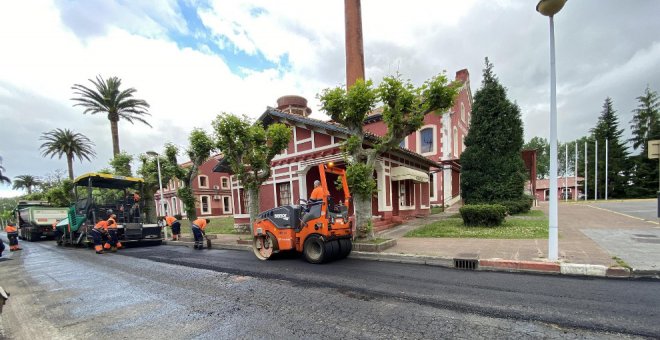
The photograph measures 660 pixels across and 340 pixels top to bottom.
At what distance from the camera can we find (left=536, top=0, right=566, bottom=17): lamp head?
5660 mm

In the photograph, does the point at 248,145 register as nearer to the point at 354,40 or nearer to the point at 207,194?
the point at 354,40

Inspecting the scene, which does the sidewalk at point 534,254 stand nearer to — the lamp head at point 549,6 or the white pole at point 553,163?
the white pole at point 553,163

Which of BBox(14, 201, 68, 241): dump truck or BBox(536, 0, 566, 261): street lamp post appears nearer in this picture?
BBox(536, 0, 566, 261): street lamp post

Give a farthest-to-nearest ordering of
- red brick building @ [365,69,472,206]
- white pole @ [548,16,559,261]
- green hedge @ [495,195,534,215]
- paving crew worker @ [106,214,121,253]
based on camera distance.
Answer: red brick building @ [365,69,472,206] < green hedge @ [495,195,534,215] < paving crew worker @ [106,214,121,253] < white pole @ [548,16,559,261]

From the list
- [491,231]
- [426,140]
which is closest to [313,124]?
[491,231]

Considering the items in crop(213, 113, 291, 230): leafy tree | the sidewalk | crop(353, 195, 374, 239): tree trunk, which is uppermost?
crop(213, 113, 291, 230): leafy tree

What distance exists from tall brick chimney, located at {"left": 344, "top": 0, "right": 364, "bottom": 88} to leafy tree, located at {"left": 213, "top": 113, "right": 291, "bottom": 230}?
7.11m

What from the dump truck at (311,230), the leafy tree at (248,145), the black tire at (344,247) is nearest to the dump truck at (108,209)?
the leafy tree at (248,145)

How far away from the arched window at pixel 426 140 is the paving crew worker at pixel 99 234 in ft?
68.4

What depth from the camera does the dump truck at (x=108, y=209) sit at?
12336mm

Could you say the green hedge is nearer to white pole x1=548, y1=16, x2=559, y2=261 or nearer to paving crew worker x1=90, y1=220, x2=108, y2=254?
white pole x1=548, y1=16, x2=559, y2=261

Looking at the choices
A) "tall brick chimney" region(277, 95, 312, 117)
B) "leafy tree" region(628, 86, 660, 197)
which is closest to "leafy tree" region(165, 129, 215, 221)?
"tall brick chimney" region(277, 95, 312, 117)

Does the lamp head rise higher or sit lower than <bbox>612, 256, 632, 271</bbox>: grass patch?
higher

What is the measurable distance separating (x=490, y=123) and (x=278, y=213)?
44.4 ft
